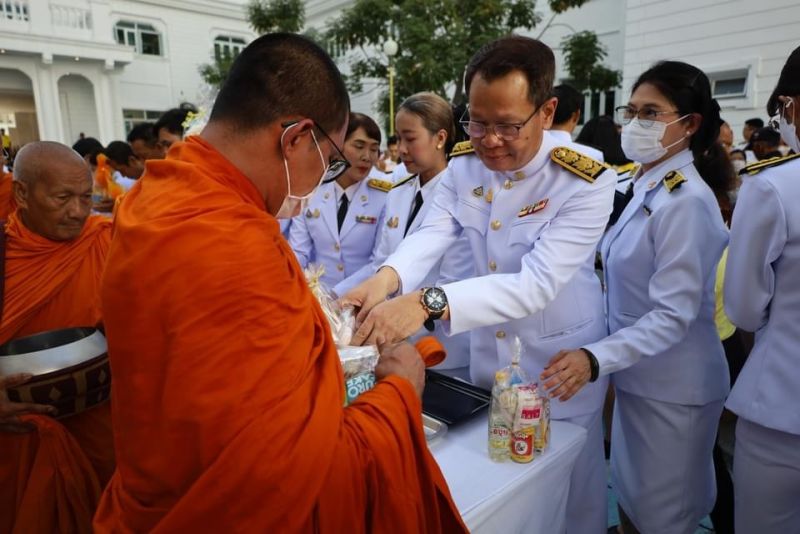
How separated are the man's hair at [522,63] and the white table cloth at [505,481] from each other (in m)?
1.18

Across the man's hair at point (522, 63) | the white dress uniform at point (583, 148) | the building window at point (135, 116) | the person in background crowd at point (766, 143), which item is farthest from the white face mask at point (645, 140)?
the building window at point (135, 116)

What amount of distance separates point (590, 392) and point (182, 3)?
97.4ft

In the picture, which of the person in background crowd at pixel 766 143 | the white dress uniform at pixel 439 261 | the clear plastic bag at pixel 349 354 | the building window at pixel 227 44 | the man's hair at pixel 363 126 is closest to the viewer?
the clear plastic bag at pixel 349 354

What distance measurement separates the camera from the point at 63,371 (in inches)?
66.8

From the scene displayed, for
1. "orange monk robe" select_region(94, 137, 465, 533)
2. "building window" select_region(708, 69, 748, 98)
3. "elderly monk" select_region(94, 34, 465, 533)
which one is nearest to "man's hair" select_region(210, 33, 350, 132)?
"elderly monk" select_region(94, 34, 465, 533)

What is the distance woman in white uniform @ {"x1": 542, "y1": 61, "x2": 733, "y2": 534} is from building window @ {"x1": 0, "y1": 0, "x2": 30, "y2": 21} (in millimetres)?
25979

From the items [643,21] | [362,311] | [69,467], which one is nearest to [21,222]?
[69,467]

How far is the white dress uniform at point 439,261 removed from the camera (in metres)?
2.82

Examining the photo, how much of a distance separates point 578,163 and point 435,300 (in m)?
0.77

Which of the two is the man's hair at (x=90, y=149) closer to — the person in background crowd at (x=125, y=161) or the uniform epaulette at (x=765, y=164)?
the person in background crowd at (x=125, y=161)

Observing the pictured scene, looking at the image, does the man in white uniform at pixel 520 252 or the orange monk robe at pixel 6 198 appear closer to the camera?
the man in white uniform at pixel 520 252

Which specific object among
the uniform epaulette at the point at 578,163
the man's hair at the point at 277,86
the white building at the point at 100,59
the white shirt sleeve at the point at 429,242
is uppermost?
the white building at the point at 100,59

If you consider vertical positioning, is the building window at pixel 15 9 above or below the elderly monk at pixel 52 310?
above

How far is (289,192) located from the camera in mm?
1292
